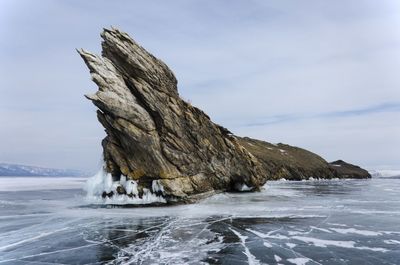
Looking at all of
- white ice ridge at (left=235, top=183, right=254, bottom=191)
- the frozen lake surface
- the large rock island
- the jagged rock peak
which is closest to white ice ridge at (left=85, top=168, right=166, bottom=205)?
the large rock island

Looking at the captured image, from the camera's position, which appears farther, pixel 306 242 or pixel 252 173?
pixel 252 173

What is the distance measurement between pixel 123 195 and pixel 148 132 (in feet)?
23.5

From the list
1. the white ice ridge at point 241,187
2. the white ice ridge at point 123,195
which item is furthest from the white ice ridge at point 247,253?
the white ice ridge at point 241,187

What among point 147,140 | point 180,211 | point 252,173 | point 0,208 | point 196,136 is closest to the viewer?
point 180,211

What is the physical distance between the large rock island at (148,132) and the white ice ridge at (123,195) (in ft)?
0.34

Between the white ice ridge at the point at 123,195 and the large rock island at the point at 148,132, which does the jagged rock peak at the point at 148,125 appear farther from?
the white ice ridge at the point at 123,195

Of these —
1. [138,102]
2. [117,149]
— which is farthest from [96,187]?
[138,102]

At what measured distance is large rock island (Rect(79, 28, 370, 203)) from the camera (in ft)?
122

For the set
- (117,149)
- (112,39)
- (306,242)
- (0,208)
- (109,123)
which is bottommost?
(306,242)

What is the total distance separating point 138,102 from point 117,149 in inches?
223

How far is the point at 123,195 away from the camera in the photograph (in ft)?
124

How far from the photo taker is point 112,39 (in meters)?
39.5

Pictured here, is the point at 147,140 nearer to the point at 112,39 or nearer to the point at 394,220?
the point at 112,39

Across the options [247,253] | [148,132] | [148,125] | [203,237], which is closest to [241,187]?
[148,132]
